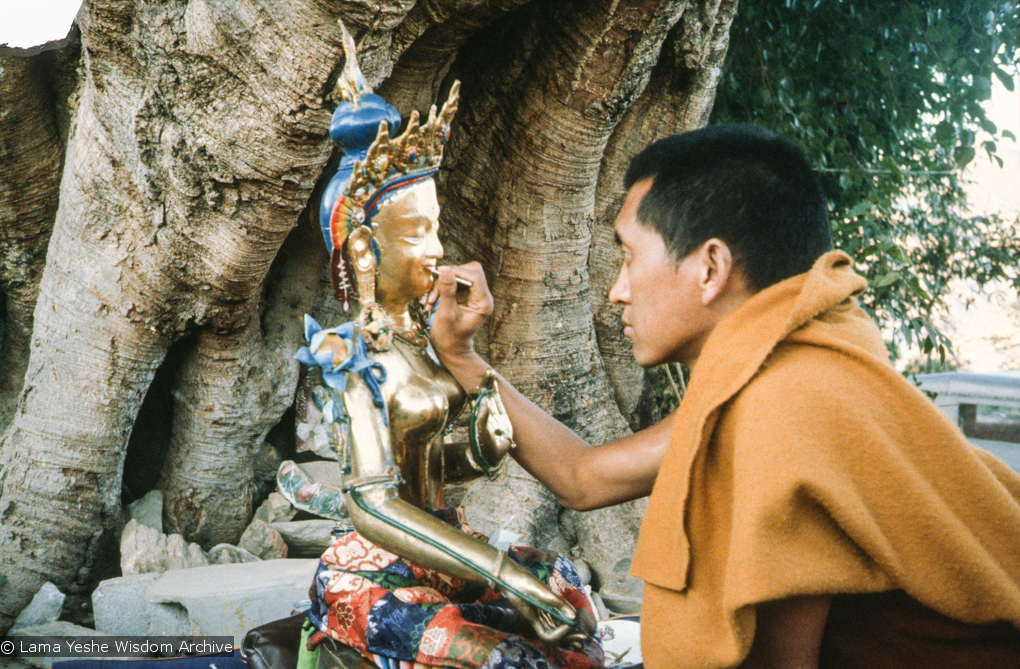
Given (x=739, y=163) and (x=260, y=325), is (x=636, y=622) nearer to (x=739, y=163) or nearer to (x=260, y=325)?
(x=739, y=163)

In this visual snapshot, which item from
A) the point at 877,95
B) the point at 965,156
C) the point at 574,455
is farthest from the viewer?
the point at 877,95

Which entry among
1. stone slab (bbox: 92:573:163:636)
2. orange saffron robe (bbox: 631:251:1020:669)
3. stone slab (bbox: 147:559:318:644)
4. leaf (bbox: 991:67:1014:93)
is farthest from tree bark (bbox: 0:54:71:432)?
leaf (bbox: 991:67:1014:93)

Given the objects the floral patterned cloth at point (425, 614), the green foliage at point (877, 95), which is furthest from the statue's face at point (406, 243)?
the green foliage at point (877, 95)

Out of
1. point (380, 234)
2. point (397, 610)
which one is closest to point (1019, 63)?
point (380, 234)

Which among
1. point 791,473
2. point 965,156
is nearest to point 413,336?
point 791,473

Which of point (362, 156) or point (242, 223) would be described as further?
point (242, 223)

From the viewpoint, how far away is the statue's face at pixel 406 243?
1783 mm

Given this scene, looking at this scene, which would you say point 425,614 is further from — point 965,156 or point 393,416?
point 965,156

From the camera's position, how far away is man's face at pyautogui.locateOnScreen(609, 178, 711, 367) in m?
1.66

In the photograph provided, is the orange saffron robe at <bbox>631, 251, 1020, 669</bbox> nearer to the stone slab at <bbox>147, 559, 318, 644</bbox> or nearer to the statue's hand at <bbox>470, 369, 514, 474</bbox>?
the statue's hand at <bbox>470, 369, 514, 474</bbox>

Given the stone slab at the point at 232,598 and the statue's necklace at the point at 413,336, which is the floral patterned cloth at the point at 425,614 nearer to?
the statue's necklace at the point at 413,336

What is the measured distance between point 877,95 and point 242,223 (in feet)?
14.0

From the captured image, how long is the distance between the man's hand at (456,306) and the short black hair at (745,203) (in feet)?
1.52

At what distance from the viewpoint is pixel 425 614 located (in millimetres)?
1564
